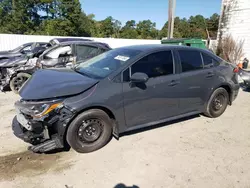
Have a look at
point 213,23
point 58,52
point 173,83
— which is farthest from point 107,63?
point 213,23

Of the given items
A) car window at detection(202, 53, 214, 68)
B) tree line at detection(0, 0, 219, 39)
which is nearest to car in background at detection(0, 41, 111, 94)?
car window at detection(202, 53, 214, 68)

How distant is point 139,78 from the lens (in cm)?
314

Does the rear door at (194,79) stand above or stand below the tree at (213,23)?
below

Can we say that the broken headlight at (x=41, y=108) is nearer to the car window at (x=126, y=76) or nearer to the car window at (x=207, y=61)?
the car window at (x=126, y=76)

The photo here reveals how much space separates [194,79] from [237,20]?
1274cm

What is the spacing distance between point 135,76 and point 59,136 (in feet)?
4.78

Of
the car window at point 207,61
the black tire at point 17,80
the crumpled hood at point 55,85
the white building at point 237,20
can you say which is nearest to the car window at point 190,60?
the car window at point 207,61

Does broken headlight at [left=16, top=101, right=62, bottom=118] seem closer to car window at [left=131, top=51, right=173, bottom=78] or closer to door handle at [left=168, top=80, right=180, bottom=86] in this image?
car window at [left=131, top=51, right=173, bottom=78]

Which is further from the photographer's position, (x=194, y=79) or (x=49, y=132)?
(x=194, y=79)

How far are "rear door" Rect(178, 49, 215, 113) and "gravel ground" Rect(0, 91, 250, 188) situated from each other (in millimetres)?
549

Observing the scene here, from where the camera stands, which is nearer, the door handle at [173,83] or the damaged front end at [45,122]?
the damaged front end at [45,122]

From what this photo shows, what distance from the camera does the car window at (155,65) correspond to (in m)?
3.41

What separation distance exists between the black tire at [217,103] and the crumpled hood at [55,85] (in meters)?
2.74

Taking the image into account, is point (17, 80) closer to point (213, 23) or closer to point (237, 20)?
point (237, 20)
